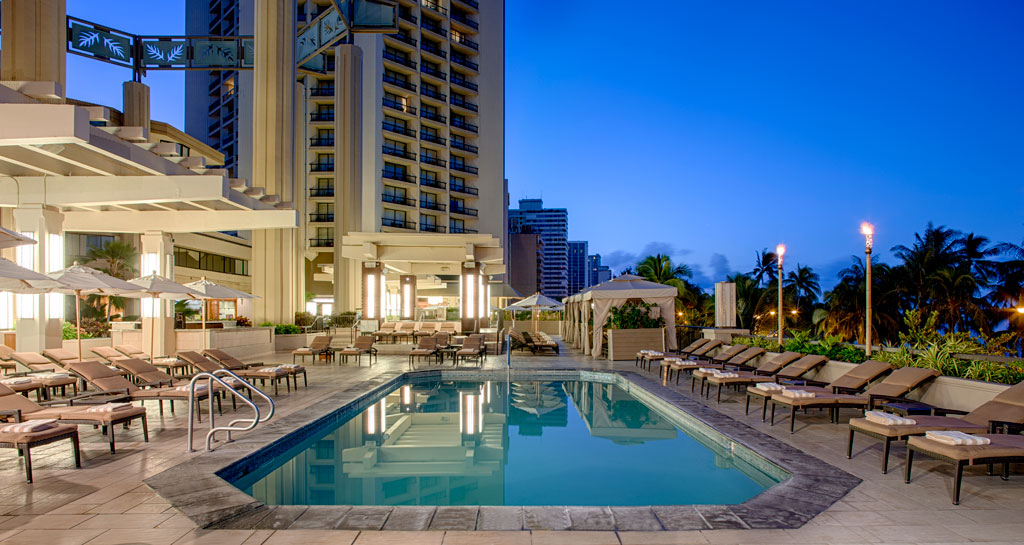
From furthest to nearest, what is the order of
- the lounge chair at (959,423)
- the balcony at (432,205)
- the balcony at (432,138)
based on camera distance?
the balcony at (432,138) < the balcony at (432,205) < the lounge chair at (959,423)

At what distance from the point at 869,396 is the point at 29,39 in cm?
1563

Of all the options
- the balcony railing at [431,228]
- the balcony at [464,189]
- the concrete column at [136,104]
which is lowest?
the balcony railing at [431,228]

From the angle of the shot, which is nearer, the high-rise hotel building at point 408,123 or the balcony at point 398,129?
the high-rise hotel building at point 408,123

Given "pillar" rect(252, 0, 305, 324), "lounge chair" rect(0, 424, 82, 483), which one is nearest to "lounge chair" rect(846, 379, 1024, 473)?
"lounge chair" rect(0, 424, 82, 483)

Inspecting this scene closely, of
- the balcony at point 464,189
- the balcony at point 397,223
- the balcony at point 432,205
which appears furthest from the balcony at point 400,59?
the balcony at point 397,223

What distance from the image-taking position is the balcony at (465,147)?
161ft

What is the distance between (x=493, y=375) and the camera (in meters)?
12.4

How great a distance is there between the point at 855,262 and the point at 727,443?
33.7 metres

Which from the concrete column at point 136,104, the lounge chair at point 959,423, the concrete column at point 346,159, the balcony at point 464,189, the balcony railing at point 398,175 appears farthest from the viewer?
the balcony at point 464,189

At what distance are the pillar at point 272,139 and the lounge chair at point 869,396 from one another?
17.3m

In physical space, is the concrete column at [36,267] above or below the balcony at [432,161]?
below

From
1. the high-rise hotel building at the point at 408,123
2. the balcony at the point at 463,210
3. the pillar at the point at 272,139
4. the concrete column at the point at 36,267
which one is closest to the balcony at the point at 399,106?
the high-rise hotel building at the point at 408,123

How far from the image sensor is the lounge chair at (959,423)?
4.57 meters

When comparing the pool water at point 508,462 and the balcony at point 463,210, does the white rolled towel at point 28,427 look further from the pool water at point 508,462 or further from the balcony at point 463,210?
the balcony at point 463,210
